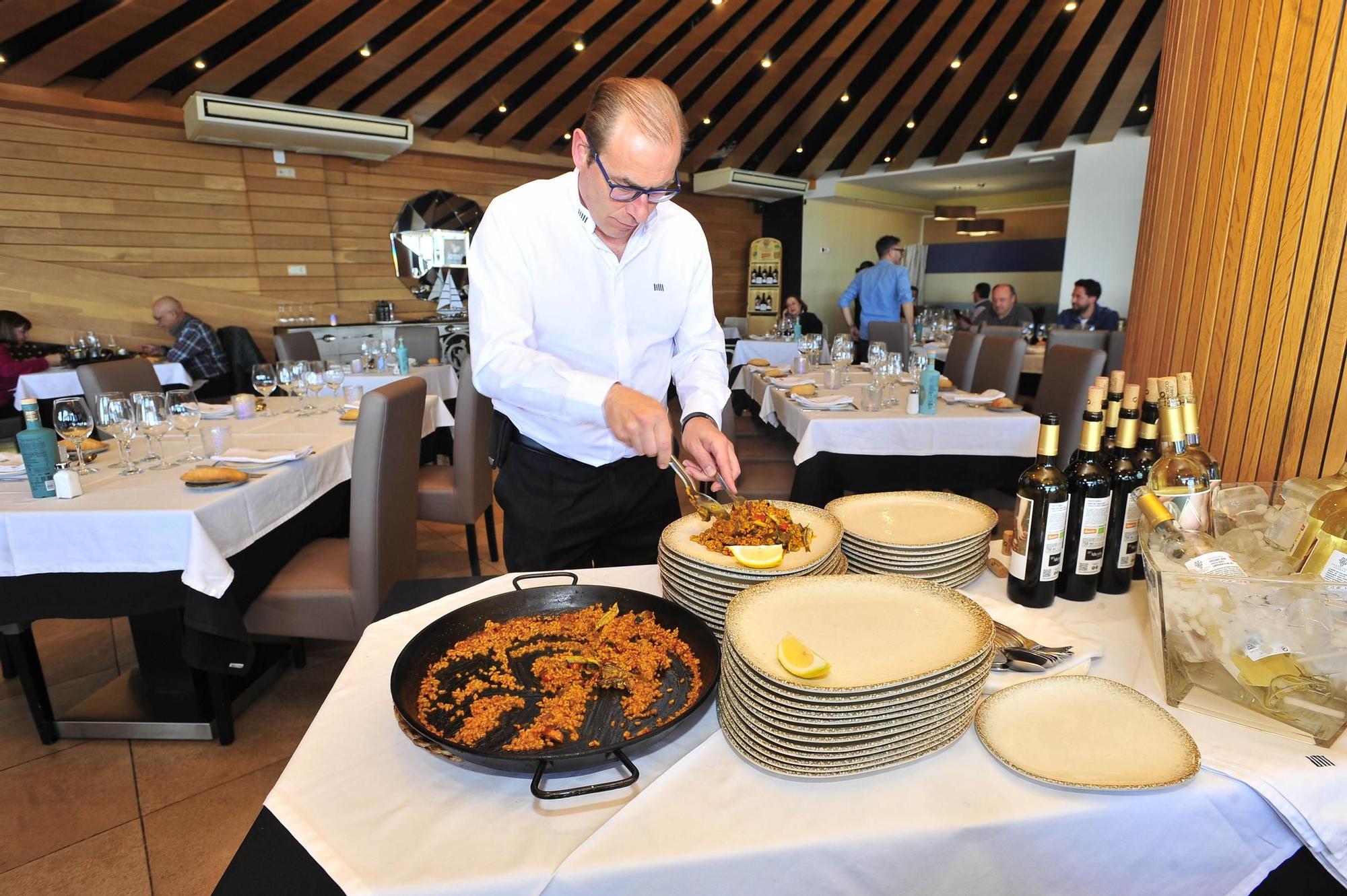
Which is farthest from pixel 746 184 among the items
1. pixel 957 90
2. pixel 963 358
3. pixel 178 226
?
pixel 178 226

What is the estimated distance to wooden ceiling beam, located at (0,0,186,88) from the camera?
5.82 meters

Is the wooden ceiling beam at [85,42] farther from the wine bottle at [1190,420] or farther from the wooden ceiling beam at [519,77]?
the wine bottle at [1190,420]

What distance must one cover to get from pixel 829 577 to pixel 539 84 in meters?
9.20

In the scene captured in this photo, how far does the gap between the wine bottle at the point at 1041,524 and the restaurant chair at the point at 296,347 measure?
18.9 feet

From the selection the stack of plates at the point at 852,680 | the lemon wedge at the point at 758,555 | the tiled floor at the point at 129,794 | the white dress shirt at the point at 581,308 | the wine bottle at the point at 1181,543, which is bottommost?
A: the tiled floor at the point at 129,794

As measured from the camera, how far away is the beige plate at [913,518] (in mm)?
1225

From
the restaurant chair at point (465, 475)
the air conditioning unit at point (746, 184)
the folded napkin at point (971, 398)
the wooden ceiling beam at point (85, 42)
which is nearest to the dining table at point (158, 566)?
the restaurant chair at point (465, 475)

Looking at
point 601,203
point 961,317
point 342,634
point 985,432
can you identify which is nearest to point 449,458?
point 342,634

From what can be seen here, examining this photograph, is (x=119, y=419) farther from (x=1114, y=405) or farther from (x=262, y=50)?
(x=262, y=50)

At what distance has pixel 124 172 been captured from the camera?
714cm

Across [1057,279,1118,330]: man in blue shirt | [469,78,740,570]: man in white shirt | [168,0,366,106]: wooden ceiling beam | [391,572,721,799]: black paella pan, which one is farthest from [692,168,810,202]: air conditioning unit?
[391,572,721,799]: black paella pan

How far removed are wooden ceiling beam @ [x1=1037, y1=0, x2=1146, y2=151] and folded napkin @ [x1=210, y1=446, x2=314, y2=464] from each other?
8.88 metres

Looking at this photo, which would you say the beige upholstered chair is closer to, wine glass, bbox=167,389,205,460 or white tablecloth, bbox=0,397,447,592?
white tablecloth, bbox=0,397,447,592

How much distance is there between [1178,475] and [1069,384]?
105 inches
